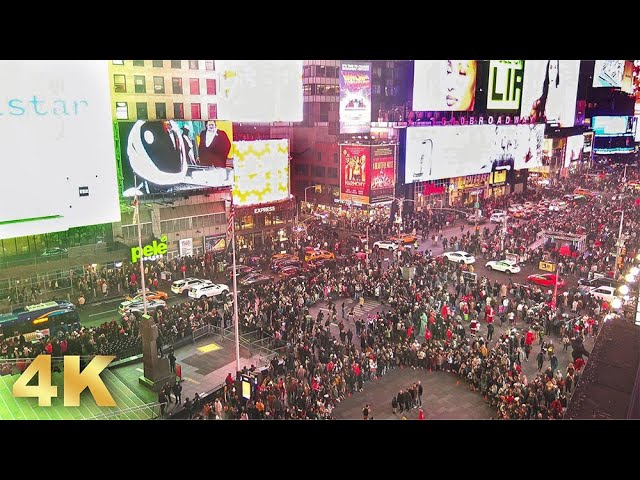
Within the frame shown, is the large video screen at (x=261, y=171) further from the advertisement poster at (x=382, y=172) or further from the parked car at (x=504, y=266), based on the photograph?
the parked car at (x=504, y=266)

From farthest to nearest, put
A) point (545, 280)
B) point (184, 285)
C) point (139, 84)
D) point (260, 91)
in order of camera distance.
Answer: point (139, 84) < point (184, 285) < point (260, 91) < point (545, 280)

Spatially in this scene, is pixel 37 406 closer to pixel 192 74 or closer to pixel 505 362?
pixel 505 362

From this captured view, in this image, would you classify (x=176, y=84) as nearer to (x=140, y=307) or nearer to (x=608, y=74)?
(x=140, y=307)

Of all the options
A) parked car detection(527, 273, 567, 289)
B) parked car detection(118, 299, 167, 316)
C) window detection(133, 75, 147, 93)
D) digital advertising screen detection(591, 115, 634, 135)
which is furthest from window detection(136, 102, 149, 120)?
digital advertising screen detection(591, 115, 634, 135)

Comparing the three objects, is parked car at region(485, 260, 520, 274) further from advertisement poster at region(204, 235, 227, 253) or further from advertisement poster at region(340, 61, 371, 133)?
advertisement poster at region(204, 235, 227, 253)

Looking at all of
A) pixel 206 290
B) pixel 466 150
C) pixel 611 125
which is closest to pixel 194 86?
pixel 206 290
